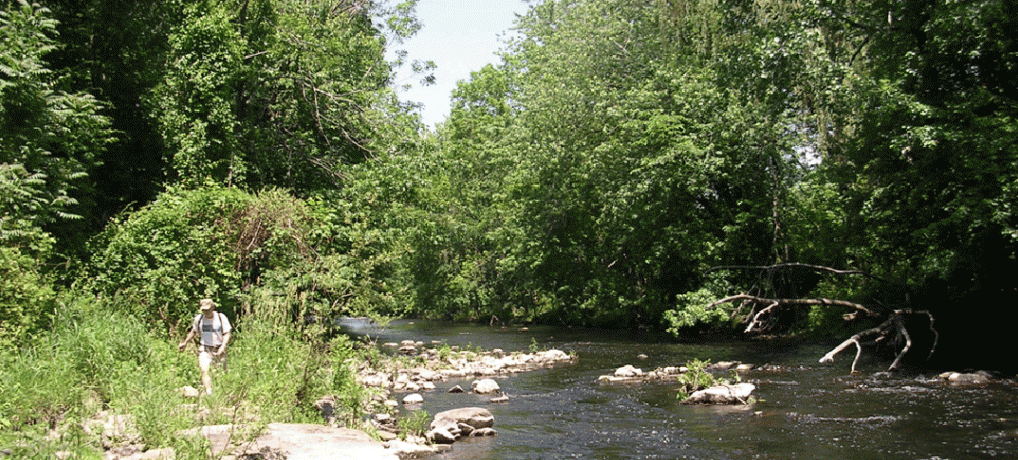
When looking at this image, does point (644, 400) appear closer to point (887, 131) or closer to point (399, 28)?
point (887, 131)

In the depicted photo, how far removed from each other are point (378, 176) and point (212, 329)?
10050mm

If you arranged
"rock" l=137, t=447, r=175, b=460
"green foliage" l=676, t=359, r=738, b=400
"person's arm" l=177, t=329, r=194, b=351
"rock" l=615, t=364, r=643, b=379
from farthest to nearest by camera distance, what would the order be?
"rock" l=615, t=364, r=643, b=379, "green foliage" l=676, t=359, r=738, b=400, "person's arm" l=177, t=329, r=194, b=351, "rock" l=137, t=447, r=175, b=460

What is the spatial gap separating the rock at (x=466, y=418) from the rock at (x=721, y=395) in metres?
3.72

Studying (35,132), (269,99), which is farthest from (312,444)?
(269,99)

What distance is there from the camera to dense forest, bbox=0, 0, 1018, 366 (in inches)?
507

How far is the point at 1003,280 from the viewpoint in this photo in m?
14.3

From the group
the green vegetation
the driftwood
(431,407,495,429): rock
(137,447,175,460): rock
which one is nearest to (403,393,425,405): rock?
the green vegetation

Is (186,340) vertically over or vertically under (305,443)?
over

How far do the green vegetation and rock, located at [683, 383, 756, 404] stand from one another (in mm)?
4630

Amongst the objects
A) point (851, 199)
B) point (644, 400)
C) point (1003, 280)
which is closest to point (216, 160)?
point (644, 400)

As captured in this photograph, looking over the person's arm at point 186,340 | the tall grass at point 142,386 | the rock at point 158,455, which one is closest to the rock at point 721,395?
the tall grass at point 142,386

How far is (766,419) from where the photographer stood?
1055cm

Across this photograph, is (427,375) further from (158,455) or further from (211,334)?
(158,455)

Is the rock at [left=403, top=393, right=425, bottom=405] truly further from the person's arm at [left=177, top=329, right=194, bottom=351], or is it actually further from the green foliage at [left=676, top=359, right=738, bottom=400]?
the green foliage at [left=676, top=359, right=738, bottom=400]
